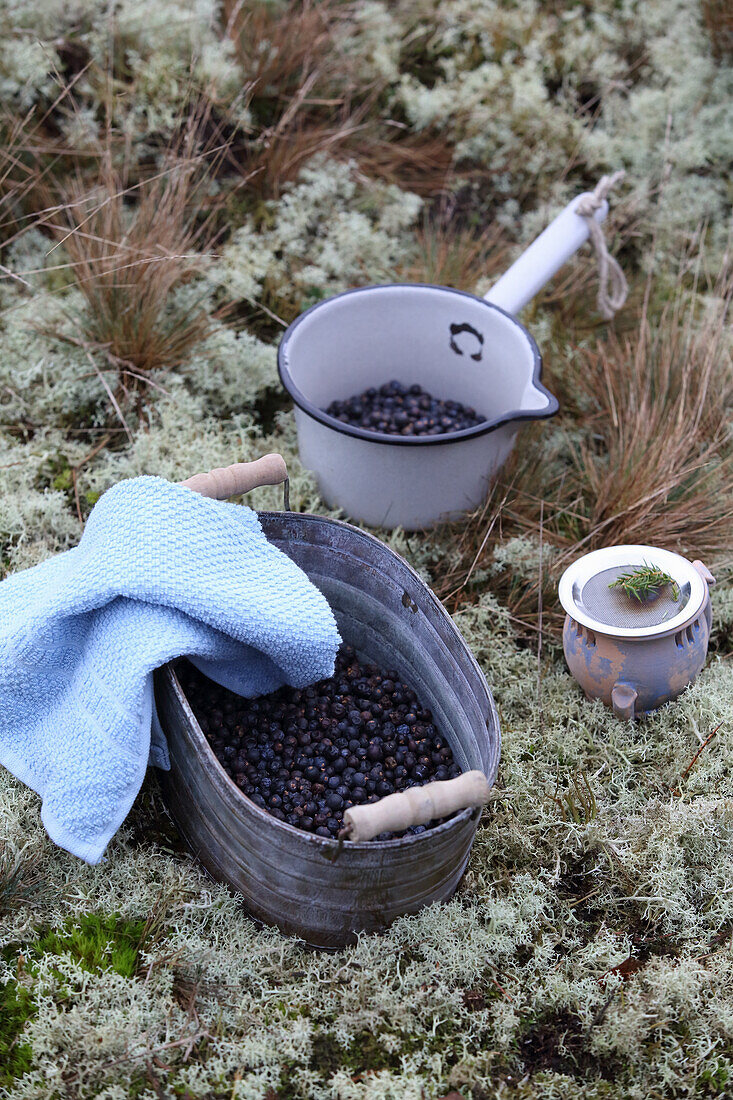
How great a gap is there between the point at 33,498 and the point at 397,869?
5.38 feet

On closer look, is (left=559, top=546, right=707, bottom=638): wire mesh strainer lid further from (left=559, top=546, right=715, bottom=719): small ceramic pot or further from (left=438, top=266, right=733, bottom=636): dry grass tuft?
(left=438, top=266, right=733, bottom=636): dry grass tuft

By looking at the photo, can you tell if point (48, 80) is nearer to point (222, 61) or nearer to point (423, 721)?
point (222, 61)

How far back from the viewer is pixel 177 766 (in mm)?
2100

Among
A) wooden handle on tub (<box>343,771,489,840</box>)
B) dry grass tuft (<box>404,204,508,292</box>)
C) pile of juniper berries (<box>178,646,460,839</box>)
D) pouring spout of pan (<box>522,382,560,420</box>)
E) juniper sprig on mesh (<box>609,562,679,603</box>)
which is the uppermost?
pouring spout of pan (<box>522,382,560,420</box>)

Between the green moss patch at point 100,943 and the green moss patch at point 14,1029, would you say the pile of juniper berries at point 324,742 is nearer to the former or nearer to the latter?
the green moss patch at point 100,943

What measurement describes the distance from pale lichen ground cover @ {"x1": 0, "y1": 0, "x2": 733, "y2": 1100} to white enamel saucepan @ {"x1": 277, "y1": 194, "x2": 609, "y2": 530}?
0.50 feet

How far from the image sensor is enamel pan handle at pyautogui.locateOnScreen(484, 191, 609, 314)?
119 inches

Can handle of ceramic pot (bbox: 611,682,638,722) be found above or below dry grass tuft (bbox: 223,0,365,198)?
below

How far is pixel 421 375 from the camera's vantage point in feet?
10.6

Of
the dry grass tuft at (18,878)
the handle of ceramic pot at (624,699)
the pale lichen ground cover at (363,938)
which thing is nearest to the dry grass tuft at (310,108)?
the pale lichen ground cover at (363,938)

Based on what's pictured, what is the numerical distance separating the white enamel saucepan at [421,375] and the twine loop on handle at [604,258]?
1.1 inches

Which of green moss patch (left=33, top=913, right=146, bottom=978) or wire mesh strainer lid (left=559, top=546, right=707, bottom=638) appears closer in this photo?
green moss patch (left=33, top=913, right=146, bottom=978)

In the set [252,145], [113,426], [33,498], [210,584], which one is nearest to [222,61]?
[252,145]

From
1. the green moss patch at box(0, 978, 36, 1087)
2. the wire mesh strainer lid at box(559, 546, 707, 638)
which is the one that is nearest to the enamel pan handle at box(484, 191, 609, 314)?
the wire mesh strainer lid at box(559, 546, 707, 638)
